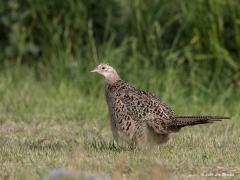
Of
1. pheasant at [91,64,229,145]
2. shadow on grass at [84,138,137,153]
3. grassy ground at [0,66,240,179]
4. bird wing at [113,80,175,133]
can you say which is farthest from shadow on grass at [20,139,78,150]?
bird wing at [113,80,175,133]

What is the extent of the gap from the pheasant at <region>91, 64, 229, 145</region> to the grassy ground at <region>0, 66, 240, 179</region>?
0.48ft

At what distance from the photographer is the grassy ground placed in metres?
6.60

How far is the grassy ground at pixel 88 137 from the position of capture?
21.7 ft

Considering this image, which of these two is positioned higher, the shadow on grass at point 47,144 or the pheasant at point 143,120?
the pheasant at point 143,120

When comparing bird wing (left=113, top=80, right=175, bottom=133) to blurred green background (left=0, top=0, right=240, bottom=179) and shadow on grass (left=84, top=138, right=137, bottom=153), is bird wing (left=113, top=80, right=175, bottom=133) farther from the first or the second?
blurred green background (left=0, top=0, right=240, bottom=179)

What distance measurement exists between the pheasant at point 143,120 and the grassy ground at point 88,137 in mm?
145

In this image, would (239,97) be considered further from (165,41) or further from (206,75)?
(165,41)

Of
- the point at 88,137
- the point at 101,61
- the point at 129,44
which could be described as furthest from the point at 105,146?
the point at 129,44

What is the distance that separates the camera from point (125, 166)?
657cm

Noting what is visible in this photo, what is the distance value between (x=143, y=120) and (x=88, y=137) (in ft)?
4.82

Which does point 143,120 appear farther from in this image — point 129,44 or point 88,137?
point 129,44

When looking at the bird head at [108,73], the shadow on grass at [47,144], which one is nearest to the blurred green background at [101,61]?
the shadow on grass at [47,144]

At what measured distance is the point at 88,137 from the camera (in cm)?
880

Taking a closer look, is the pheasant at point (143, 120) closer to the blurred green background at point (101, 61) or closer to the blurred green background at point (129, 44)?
the blurred green background at point (101, 61)
